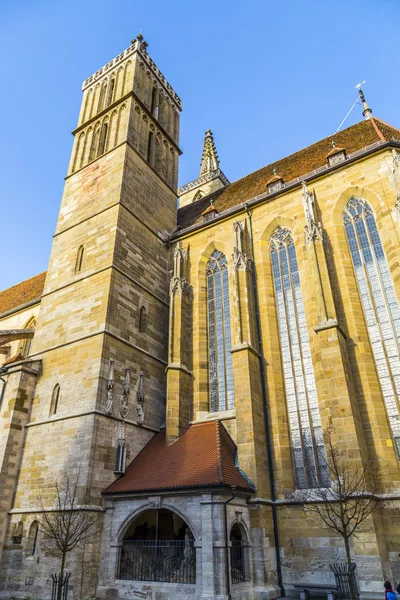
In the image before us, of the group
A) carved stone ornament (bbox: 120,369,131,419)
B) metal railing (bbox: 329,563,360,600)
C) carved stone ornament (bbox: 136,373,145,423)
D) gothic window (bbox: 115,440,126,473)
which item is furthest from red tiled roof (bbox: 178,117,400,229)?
metal railing (bbox: 329,563,360,600)

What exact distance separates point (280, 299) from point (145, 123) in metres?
12.0

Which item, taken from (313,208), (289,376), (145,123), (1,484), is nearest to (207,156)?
(145,123)

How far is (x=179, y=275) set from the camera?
16.6 m

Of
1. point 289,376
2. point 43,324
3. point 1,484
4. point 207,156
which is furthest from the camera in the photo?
point 207,156

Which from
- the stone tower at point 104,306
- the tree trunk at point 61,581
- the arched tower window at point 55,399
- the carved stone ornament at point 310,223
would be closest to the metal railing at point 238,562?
the stone tower at point 104,306

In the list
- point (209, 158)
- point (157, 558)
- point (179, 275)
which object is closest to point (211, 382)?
point (179, 275)

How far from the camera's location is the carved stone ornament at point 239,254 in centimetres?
1502

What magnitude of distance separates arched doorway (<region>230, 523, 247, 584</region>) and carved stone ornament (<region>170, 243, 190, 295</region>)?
8.44 meters

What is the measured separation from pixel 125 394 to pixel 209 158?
87.2 feet

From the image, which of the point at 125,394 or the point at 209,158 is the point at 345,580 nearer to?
the point at 125,394

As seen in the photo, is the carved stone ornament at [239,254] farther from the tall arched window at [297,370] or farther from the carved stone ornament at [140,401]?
the carved stone ornament at [140,401]

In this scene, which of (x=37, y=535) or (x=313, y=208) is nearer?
(x=37, y=535)

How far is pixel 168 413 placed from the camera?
45.3 feet

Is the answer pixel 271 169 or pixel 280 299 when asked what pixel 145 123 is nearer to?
pixel 271 169
